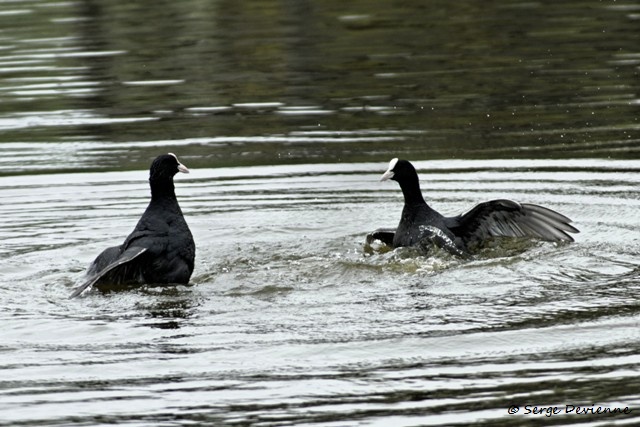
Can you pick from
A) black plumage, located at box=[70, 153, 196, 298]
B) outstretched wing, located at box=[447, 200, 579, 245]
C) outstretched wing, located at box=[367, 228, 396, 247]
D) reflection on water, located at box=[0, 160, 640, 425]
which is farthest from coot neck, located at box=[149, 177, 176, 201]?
outstretched wing, located at box=[447, 200, 579, 245]

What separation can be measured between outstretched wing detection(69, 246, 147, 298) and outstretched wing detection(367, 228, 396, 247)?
197cm

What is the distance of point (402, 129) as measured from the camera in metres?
14.8

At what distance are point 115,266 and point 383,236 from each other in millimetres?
2352

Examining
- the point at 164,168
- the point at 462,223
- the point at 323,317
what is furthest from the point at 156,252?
the point at 462,223

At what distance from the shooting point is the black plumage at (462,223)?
9.95 metres

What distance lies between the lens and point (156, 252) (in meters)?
9.25

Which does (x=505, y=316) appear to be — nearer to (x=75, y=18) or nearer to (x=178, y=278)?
(x=178, y=278)

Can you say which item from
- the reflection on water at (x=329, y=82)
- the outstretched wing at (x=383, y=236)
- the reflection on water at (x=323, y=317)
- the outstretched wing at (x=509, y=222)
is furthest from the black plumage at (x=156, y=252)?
the reflection on water at (x=329, y=82)

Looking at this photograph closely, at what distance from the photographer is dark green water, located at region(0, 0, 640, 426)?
22.1ft

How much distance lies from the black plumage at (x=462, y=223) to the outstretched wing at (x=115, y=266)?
6.61 feet

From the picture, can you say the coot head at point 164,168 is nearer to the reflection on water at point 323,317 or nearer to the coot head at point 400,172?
the reflection on water at point 323,317

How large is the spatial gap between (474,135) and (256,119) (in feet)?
9.61

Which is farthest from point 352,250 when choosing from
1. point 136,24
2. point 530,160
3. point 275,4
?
point 275,4

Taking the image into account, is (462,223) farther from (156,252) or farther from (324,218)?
(156,252)
